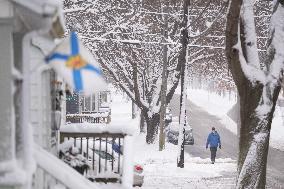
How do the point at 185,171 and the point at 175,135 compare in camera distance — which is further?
the point at 175,135

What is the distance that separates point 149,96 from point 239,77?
53.3 feet

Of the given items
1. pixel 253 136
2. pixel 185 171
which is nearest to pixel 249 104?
pixel 253 136

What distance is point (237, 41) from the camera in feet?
37.9

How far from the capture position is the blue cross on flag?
468 cm

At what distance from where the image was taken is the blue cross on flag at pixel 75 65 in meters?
4.68

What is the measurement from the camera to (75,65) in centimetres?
474

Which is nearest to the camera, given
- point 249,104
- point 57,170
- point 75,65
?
point 75,65

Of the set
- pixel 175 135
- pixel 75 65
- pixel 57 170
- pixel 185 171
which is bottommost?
pixel 175 135

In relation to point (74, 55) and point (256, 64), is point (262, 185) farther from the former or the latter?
point (74, 55)

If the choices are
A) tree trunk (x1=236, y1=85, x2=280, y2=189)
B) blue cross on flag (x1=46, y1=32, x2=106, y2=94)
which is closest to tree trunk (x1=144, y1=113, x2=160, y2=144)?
tree trunk (x1=236, y1=85, x2=280, y2=189)

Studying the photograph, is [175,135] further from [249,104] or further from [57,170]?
[57,170]

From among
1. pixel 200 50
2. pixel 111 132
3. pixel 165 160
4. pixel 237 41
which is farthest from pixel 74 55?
pixel 200 50

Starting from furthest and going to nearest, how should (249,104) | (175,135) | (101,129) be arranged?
(175,135) < (249,104) < (101,129)

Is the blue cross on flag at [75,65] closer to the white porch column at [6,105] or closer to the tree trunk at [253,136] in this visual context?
the white porch column at [6,105]
